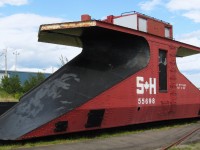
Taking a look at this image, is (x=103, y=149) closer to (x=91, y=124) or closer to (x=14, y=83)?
(x=91, y=124)

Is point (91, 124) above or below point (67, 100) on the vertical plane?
below

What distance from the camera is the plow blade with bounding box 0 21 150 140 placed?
34.5 feet

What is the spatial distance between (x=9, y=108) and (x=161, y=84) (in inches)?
223

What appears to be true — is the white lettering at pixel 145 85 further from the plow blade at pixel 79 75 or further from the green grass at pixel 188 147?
the green grass at pixel 188 147

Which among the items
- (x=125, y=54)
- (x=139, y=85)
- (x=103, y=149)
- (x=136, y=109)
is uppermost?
(x=125, y=54)

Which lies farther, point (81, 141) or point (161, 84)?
point (161, 84)

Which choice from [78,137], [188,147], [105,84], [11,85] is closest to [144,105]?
[105,84]

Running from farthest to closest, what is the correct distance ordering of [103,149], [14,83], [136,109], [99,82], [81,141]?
1. [14,83]
2. [136,109]
3. [99,82]
4. [81,141]
5. [103,149]

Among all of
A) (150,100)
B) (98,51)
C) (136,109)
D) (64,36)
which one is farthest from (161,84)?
(64,36)

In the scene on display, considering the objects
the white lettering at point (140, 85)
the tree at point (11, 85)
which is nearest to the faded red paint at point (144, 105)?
the white lettering at point (140, 85)

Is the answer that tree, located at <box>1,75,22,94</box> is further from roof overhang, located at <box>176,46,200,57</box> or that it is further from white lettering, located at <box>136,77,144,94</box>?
white lettering, located at <box>136,77,144,94</box>

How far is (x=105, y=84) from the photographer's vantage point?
11.8 metres

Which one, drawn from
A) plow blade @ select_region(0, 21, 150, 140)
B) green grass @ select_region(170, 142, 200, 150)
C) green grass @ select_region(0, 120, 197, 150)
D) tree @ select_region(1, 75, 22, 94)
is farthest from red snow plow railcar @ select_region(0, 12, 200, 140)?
tree @ select_region(1, 75, 22, 94)

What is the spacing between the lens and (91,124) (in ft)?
36.8
